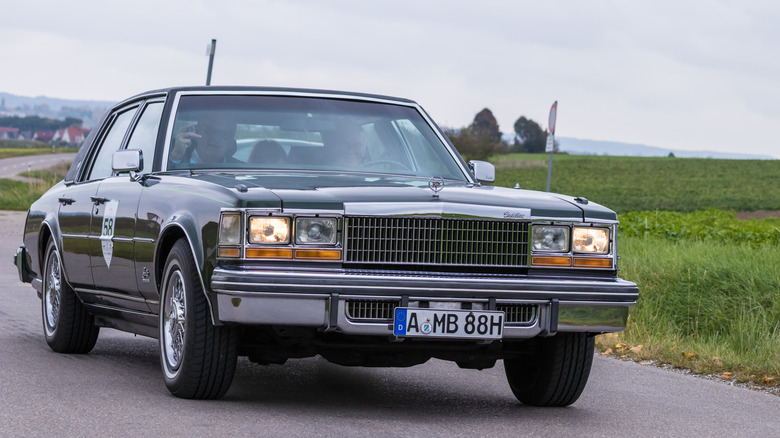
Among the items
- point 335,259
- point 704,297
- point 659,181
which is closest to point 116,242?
point 335,259

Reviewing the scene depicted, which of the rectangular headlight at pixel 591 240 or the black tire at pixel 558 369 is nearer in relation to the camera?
the rectangular headlight at pixel 591 240

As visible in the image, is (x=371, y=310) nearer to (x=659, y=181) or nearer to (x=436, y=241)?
(x=436, y=241)

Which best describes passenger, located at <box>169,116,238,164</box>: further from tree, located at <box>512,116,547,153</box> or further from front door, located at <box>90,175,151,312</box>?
tree, located at <box>512,116,547,153</box>

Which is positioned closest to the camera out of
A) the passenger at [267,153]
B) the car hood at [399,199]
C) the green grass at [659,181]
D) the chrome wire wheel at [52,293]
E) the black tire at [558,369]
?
the car hood at [399,199]

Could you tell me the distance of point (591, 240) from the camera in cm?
589

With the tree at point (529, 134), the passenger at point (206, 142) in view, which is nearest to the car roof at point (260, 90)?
the passenger at point (206, 142)

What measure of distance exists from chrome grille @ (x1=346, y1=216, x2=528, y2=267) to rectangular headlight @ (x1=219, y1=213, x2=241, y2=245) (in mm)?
492

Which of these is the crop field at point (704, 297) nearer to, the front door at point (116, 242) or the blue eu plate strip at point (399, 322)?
the blue eu plate strip at point (399, 322)

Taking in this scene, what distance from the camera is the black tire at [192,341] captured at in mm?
5648

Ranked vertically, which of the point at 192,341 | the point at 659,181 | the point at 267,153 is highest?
the point at 267,153

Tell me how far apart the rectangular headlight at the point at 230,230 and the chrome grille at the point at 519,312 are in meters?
1.23

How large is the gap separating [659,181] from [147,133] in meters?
66.9

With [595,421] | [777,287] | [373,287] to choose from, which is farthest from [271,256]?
[777,287]

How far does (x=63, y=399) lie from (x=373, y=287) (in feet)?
5.69
